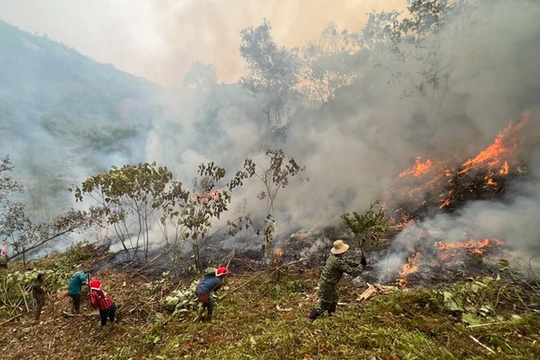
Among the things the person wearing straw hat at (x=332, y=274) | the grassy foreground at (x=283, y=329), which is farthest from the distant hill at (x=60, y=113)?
the person wearing straw hat at (x=332, y=274)

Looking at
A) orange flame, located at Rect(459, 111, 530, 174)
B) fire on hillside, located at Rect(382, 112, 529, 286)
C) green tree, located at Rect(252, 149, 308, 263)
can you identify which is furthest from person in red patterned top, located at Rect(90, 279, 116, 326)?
orange flame, located at Rect(459, 111, 530, 174)

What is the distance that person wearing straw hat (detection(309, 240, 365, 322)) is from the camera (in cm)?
523

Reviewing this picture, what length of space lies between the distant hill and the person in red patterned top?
93.2ft

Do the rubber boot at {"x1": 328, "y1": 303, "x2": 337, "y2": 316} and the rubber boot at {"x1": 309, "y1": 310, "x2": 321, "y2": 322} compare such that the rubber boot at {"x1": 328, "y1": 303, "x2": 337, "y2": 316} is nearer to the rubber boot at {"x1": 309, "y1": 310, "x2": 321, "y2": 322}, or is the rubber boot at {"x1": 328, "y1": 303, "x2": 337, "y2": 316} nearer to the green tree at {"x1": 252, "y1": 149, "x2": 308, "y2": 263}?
the rubber boot at {"x1": 309, "y1": 310, "x2": 321, "y2": 322}

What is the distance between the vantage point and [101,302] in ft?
21.6

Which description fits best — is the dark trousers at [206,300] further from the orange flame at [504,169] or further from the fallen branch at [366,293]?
the orange flame at [504,169]

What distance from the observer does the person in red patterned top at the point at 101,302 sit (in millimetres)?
6500

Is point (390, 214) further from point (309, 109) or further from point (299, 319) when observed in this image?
point (309, 109)

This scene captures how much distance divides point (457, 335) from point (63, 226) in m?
14.4

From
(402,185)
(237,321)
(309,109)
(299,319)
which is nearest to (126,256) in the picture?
(237,321)

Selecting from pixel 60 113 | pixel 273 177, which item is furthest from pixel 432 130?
pixel 60 113

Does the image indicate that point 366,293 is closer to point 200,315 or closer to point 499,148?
point 200,315

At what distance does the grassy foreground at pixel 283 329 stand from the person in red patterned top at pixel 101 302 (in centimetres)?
30

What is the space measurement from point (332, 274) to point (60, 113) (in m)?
54.4
